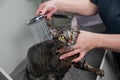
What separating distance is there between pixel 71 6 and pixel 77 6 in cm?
3

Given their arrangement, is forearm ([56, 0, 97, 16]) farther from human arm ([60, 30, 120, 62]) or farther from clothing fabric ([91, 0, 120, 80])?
human arm ([60, 30, 120, 62])

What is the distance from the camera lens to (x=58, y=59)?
2.58 ft

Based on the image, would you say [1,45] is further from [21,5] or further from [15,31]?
[21,5]

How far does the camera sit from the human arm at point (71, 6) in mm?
1076

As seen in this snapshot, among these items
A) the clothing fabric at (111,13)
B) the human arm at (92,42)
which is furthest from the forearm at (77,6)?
the human arm at (92,42)

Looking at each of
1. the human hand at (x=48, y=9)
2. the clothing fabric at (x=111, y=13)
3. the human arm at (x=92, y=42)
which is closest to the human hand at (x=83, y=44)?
the human arm at (x=92, y=42)

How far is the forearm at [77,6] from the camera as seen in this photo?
110cm

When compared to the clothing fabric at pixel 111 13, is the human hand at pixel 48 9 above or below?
above

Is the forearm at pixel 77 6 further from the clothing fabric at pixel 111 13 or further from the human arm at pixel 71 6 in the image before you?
the clothing fabric at pixel 111 13

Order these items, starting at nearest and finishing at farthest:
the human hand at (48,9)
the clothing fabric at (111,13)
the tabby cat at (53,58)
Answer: the tabby cat at (53,58) → the clothing fabric at (111,13) → the human hand at (48,9)

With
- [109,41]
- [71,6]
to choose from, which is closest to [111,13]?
[109,41]

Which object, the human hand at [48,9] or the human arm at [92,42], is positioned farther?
the human hand at [48,9]

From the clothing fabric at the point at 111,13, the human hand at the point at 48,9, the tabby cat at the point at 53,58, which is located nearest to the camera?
the tabby cat at the point at 53,58

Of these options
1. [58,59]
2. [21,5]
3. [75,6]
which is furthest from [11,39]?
[58,59]
